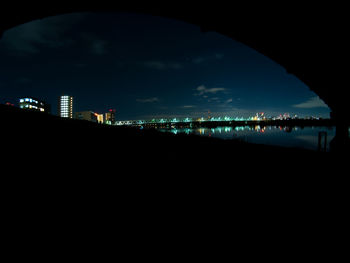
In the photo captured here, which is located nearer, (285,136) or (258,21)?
(258,21)

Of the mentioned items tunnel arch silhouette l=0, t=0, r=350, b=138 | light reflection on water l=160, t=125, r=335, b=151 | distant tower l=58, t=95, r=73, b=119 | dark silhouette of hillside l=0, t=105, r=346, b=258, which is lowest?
light reflection on water l=160, t=125, r=335, b=151

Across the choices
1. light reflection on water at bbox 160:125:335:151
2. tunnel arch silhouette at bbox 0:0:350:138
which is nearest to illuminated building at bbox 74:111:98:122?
light reflection on water at bbox 160:125:335:151

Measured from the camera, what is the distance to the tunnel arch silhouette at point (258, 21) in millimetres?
5418

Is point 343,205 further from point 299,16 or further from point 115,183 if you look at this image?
point 299,16

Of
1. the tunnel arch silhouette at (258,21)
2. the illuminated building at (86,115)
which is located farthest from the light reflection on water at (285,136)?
the illuminated building at (86,115)

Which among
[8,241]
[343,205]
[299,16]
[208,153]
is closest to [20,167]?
[8,241]

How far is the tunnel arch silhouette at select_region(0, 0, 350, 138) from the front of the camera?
17.8 ft

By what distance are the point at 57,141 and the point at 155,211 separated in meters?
1.38

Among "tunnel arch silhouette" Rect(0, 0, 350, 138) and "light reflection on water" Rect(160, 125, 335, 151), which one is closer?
"tunnel arch silhouette" Rect(0, 0, 350, 138)

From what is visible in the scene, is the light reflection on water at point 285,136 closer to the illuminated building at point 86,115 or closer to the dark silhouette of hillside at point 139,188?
the dark silhouette of hillside at point 139,188

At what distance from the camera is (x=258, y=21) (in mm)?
6051

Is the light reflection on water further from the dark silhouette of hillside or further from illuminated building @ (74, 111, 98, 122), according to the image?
illuminated building @ (74, 111, 98, 122)

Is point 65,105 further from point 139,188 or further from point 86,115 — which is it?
point 139,188

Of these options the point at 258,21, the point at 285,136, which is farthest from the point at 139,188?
the point at 285,136
